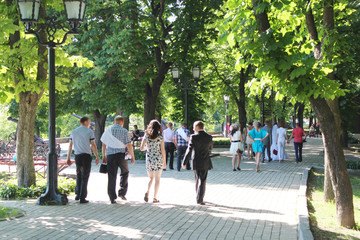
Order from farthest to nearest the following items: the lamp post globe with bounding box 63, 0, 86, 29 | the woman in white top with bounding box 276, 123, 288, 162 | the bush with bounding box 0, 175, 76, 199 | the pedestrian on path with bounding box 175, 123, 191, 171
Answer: the woman in white top with bounding box 276, 123, 288, 162, the pedestrian on path with bounding box 175, 123, 191, 171, the bush with bounding box 0, 175, 76, 199, the lamp post globe with bounding box 63, 0, 86, 29

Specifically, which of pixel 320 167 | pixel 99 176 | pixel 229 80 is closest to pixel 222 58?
pixel 229 80

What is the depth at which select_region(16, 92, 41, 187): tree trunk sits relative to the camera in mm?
11172

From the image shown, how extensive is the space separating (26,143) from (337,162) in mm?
7436

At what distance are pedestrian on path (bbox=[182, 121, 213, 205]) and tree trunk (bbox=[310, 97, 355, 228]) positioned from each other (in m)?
2.81

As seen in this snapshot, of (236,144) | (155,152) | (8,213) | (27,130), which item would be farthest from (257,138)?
(8,213)

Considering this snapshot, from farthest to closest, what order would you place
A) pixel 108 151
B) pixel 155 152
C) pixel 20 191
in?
pixel 20 191
pixel 155 152
pixel 108 151

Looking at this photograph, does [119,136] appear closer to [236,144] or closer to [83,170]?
[83,170]

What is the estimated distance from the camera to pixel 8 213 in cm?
811

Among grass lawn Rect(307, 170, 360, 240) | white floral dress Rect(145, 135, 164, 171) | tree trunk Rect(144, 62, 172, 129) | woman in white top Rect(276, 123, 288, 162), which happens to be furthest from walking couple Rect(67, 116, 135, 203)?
tree trunk Rect(144, 62, 172, 129)

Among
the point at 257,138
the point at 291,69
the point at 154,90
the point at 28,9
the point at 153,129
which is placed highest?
the point at 28,9

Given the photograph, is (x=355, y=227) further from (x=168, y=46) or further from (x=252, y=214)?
(x=168, y=46)

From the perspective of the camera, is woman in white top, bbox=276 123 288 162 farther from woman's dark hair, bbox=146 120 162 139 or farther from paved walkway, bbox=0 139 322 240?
woman's dark hair, bbox=146 120 162 139

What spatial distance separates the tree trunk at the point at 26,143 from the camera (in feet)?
36.7

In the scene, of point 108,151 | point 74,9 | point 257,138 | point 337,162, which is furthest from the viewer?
point 257,138
